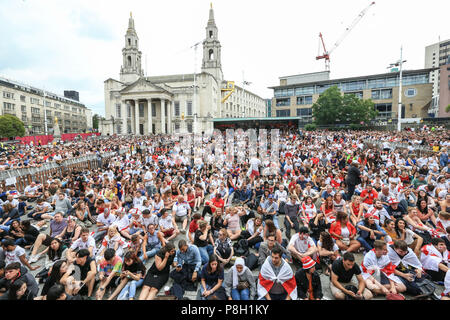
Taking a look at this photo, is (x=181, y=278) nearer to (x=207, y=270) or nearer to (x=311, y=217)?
(x=207, y=270)

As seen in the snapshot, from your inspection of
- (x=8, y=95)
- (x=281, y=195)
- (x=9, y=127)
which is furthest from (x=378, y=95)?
(x=8, y=95)

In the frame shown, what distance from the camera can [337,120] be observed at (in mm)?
47562

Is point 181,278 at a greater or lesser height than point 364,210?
lesser

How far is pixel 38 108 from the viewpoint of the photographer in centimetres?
6412

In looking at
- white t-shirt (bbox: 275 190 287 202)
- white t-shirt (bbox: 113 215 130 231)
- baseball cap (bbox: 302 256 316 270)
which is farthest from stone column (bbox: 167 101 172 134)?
baseball cap (bbox: 302 256 316 270)

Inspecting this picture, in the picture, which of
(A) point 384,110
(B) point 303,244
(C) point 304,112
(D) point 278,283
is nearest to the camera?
(D) point 278,283

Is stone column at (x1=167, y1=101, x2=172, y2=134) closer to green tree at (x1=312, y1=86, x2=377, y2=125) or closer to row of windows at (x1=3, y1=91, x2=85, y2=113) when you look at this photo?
green tree at (x1=312, y1=86, x2=377, y2=125)

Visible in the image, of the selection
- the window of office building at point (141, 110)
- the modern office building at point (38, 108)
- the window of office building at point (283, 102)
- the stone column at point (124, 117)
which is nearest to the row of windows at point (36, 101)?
the modern office building at point (38, 108)

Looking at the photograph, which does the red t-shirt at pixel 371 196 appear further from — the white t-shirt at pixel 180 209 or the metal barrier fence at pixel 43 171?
the metal barrier fence at pixel 43 171

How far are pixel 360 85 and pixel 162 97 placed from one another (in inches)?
2049

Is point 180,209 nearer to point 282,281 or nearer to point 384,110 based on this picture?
point 282,281

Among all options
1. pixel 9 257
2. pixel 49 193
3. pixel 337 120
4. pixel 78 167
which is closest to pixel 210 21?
pixel 337 120

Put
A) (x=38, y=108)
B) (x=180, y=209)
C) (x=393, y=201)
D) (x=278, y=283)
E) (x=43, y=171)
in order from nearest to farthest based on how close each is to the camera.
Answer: (x=278, y=283) → (x=393, y=201) → (x=180, y=209) → (x=43, y=171) → (x=38, y=108)
